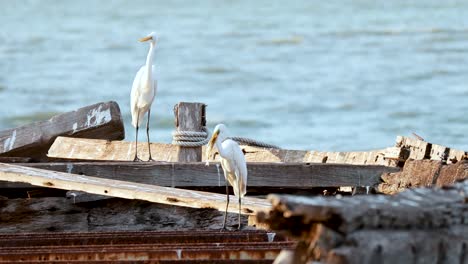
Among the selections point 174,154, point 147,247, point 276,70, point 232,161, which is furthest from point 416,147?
point 276,70

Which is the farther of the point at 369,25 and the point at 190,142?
the point at 369,25

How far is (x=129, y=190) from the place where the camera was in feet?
22.0

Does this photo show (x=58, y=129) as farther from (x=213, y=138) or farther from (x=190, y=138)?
(x=213, y=138)

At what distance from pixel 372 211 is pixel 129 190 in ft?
10.1

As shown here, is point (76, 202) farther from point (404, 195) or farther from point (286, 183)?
point (404, 195)

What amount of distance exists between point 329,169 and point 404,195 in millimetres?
3234

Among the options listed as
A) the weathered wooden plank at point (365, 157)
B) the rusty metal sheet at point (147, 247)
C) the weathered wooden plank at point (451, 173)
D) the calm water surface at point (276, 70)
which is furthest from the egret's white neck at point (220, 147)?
the calm water surface at point (276, 70)

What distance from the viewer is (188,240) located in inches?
228

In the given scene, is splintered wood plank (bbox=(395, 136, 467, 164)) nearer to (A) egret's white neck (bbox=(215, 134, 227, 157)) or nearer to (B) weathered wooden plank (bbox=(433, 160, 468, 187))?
(B) weathered wooden plank (bbox=(433, 160, 468, 187))

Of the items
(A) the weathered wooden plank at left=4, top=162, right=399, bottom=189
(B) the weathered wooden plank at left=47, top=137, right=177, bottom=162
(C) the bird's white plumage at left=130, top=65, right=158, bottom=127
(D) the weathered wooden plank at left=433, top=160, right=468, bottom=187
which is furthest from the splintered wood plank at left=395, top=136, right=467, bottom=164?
(C) the bird's white plumage at left=130, top=65, right=158, bottom=127

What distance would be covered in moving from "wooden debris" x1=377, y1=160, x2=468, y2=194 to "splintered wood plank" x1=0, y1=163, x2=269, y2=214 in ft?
2.39

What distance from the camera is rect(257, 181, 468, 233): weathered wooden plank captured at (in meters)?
3.68

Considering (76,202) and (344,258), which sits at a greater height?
(344,258)

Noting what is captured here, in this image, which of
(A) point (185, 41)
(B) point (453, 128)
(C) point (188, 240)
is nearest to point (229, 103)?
(B) point (453, 128)
